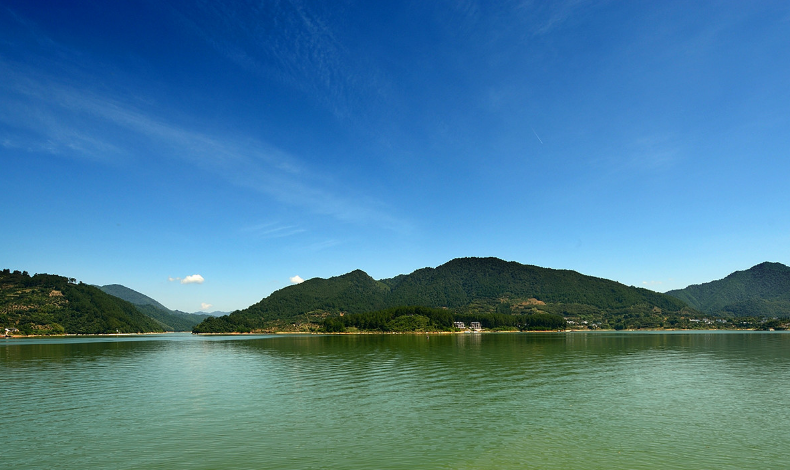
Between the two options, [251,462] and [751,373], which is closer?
[251,462]

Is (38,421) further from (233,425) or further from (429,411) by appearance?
(429,411)

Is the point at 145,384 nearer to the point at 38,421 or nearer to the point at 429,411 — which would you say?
the point at 38,421

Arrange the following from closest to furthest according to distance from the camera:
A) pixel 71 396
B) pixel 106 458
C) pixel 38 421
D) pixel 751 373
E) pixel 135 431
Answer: pixel 106 458 < pixel 135 431 < pixel 38 421 < pixel 71 396 < pixel 751 373

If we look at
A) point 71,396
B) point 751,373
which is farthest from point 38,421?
point 751,373

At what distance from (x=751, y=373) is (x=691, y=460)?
1809 inches

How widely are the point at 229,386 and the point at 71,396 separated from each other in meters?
14.0

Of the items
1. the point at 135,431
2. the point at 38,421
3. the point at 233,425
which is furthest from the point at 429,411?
the point at 38,421

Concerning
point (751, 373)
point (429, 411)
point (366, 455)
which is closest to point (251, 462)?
point (366, 455)

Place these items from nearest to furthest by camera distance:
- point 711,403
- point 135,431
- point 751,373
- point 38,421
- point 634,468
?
point 634,468
point 135,431
point 38,421
point 711,403
point 751,373

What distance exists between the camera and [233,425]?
28.1 meters

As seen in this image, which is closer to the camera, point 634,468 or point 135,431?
point 634,468

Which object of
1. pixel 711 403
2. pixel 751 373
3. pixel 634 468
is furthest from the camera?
pixel 751 373

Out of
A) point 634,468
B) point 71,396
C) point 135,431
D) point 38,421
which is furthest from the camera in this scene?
point 71,396

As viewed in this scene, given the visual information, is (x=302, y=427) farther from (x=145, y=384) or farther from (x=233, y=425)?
(x=145, y=384)
